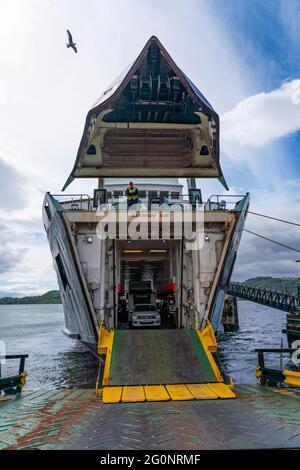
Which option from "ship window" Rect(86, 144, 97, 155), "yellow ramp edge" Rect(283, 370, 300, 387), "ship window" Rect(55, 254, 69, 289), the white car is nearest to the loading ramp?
"yellow ramp edge" Rect(283, 370, 300, 387)

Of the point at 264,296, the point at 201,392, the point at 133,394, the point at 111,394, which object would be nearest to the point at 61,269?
the point at 111,394

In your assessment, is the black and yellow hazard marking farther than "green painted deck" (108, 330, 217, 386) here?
No

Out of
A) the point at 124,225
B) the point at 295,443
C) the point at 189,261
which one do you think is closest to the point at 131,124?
the point at 124,225

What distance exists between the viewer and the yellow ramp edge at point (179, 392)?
7613mm

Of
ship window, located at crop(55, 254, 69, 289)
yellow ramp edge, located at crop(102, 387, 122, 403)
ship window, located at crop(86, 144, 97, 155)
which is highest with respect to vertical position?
ship window, located at crop(86, 144, 97, 155)

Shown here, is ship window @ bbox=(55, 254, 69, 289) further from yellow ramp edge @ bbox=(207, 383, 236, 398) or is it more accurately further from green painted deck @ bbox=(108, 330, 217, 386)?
yellow ramp edge @ bbox=(207, 383, 236, 398)

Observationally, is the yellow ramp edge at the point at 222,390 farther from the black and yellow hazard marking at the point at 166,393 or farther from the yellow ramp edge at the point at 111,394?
the yellow ramp edge at the point at 111,394

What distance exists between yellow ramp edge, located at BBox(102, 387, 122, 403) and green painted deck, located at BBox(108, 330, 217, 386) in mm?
342

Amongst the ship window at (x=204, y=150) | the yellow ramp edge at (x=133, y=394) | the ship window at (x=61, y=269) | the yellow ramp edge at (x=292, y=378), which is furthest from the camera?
the ship window at (x=204, y=150)

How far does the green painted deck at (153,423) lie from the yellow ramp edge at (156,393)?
360 millimetres

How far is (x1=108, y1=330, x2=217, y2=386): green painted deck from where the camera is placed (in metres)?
9.01

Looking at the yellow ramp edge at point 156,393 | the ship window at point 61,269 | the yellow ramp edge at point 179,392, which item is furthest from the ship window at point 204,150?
the yellow ramp edge at point 156,393

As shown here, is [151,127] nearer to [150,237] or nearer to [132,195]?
[132,195]

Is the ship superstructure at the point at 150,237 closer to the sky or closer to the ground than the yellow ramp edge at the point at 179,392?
closer to the sky
